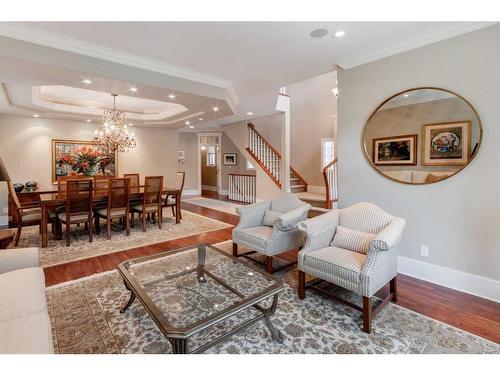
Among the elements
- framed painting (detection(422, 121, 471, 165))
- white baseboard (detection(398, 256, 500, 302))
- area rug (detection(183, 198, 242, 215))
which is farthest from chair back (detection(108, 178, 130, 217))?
framed painting (detection(422, 121, 471, 165))

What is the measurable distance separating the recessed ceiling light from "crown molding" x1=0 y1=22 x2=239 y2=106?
1749mm

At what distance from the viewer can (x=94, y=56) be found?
2908 mm

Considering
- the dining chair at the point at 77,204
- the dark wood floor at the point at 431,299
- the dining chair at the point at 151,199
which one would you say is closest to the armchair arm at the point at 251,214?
the dark wood floor at the point at 431,299

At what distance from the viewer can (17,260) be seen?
2008mm

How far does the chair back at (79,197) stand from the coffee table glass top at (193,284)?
7.56ft

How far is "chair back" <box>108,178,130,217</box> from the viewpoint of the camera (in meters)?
4.30

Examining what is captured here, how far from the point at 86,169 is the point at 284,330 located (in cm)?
489

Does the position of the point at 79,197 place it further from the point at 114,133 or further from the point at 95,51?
the point at 95,51

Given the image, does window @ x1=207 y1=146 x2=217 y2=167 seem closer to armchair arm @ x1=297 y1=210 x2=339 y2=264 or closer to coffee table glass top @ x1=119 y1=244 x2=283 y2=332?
coffee table glass top @ x1=119 y1=244 x2=283 y2=332

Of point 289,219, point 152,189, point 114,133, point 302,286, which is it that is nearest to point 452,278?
point 302,286

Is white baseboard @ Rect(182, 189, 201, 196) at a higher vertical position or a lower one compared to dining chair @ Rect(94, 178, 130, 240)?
lower

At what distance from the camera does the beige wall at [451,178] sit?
2.36m

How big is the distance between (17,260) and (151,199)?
2959 mm

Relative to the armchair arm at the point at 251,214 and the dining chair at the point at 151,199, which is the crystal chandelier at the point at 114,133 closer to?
the dining chair at the point at 151,199
